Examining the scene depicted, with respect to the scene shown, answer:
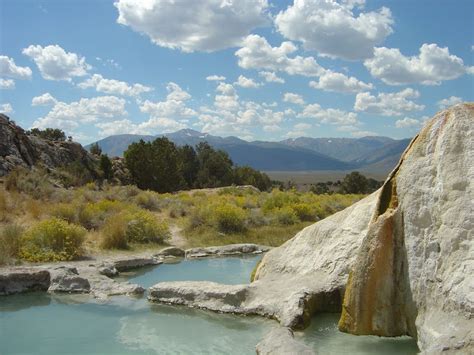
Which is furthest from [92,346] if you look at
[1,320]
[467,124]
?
[467,124]

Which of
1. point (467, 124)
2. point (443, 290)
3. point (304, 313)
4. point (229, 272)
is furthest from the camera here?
point (229, 272)

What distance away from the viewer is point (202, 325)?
307 inches

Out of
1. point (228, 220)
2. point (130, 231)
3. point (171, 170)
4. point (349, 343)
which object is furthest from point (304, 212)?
point (171, 170)

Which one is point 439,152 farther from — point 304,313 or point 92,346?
point 92,346

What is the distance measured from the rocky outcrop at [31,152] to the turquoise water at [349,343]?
2502 cm

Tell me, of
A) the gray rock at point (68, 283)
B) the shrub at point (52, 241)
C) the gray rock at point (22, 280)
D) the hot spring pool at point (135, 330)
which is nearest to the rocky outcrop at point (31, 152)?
the shrub at point (52, 241)

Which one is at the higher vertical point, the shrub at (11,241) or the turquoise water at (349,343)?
the shrub at (11,241)

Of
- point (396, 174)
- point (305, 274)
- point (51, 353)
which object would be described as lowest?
point (51, 353)

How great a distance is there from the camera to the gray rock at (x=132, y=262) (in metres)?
12.4

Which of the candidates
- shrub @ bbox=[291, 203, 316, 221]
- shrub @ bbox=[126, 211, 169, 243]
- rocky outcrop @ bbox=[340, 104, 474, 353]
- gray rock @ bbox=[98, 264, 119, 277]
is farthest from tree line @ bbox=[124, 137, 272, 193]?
rocky outcrop @ bbox=[340, 104, 474, 353]

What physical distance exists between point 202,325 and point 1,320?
3.35 metres

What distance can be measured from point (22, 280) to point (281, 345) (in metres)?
6.17

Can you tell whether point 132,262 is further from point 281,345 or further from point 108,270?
point 281,345

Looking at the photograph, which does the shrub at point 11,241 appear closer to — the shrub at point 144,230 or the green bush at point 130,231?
the green bush at point 130,231
